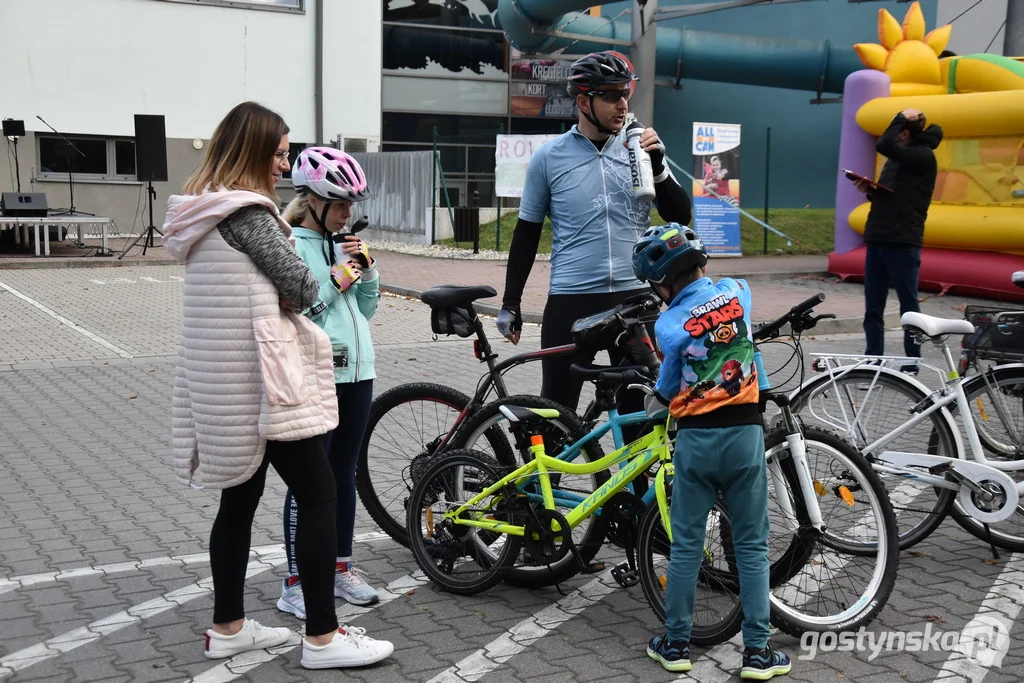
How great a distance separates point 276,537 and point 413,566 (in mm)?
787

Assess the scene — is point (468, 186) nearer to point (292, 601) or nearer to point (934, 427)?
point (934, 427)

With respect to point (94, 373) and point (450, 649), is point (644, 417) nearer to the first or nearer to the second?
point (450, 649)

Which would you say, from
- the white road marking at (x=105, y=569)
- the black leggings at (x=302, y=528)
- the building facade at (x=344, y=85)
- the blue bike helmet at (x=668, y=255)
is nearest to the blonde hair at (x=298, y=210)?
the black leggings at (x=302, y=528)

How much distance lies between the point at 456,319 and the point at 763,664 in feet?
6.06

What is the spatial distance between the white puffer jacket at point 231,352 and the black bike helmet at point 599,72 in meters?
1.62

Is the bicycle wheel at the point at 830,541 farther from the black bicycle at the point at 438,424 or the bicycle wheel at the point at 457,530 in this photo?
the bicycle wheel at the point at 457,530

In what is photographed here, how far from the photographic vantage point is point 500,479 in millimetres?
4570

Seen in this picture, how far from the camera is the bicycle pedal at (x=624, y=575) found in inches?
177

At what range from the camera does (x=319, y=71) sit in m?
26.6

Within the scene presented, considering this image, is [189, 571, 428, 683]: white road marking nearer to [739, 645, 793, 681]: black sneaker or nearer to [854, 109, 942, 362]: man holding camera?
[739, 645, 793, 681]: black sneaker

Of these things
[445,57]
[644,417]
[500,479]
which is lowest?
[500,479]

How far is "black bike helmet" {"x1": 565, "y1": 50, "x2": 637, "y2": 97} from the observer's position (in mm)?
4734

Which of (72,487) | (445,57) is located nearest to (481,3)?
A: (445,57)

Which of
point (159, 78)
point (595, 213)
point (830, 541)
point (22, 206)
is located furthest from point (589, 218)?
point (159, 78)
